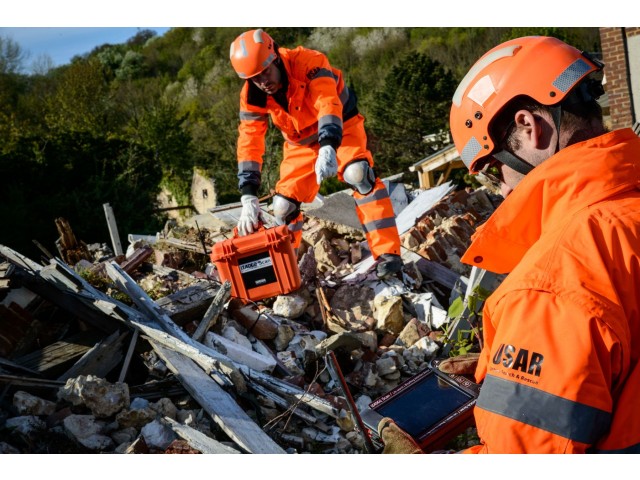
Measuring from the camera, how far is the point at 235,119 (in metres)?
17.0

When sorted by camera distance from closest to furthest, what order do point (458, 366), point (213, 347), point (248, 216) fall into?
point (458, 366) < point (213, 347) < point (248, 216)

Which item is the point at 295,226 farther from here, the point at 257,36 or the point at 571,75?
the point at 571,75

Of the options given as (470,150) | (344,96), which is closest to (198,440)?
(470,150)

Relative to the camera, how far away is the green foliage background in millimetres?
11453

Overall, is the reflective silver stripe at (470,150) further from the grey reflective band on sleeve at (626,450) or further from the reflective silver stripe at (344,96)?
the reflective silver stripe at (344,96)

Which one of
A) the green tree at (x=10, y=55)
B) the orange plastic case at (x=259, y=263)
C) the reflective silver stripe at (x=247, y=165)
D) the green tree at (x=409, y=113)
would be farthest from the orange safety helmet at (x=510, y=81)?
the green tree at (x=409, y=113)

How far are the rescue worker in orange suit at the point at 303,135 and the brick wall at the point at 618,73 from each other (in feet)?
22.4

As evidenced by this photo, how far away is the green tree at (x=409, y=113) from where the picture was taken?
586 inches

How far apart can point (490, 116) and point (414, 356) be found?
3.09 m

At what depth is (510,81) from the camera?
181 centimetres

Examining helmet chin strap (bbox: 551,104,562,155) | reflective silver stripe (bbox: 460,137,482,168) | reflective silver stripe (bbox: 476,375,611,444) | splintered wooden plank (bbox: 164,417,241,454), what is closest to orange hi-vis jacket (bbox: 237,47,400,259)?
splintered wooden plank (bbox: 164,417,241,454)

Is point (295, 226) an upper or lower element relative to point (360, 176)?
lower

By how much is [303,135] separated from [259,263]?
1.15 m

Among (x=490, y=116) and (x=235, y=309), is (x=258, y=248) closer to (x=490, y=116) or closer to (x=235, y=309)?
(x=235, y=309)
